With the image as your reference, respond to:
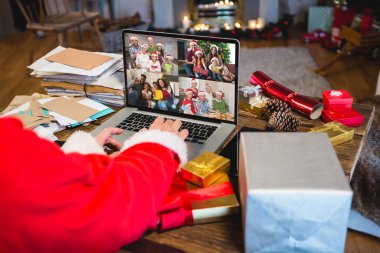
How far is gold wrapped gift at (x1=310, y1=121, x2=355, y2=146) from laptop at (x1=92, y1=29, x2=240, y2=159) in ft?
0.89

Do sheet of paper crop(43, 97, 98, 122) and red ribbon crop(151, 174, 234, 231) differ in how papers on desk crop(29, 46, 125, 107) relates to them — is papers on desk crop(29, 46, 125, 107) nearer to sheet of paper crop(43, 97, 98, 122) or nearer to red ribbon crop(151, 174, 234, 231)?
sheet of paper crop(43, 97, 98, 122)

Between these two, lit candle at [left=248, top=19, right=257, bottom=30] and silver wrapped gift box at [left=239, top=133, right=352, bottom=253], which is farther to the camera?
lit candle at [left=248, top=19, right=257, bottom=30]

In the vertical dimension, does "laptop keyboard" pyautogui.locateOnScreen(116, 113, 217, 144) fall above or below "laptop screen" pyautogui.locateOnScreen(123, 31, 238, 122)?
below

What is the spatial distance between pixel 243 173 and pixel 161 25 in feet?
13.3

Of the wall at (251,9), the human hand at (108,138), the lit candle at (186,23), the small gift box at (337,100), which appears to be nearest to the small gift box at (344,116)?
the small gift box at (337,100)

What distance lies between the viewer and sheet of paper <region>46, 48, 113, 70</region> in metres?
1.68

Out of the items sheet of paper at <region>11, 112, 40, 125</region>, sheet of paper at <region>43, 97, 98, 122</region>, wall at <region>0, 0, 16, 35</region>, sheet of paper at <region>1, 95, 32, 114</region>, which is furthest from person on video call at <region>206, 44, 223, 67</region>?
wall at <region>0, 0, 16, 35</region>

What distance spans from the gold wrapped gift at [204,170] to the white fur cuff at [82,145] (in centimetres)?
22

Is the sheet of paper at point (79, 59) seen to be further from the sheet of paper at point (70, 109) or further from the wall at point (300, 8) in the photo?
the wall at point (300, 8)

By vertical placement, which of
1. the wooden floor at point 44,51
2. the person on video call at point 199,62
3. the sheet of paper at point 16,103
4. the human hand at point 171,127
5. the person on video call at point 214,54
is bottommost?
the wooden floor at point 44,51

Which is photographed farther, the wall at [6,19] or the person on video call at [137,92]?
the wall at [6,19]

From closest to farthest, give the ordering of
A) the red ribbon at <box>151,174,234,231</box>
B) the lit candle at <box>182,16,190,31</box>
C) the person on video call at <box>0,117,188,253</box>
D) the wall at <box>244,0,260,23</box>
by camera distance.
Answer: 1. the person on video call at <box>0,117,188,253</box>
2. the red ribbon at <box>151,174,234,231</box>
3. the lit candle at <box>182,16,190,31</box>
4. the wall at <box>244,0,260,23</box>

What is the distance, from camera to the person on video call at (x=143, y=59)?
148cm

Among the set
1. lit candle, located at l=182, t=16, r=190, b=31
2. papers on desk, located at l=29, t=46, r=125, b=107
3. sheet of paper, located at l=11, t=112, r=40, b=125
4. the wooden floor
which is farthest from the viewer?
lit candle, located at l=182, t=16, r=190, b=31
